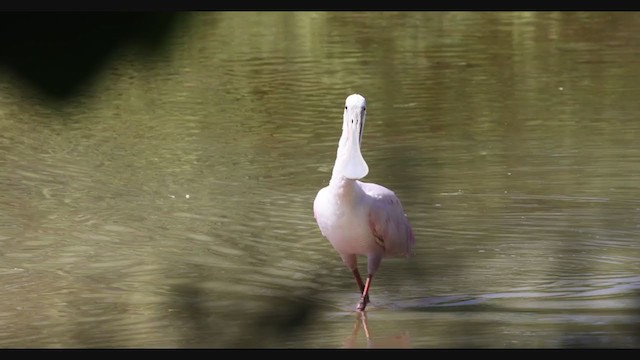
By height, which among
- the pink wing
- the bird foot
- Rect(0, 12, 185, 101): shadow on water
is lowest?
Rect(0, 12, 185, 101): shadow on water

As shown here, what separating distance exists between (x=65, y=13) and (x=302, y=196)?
13.2 m

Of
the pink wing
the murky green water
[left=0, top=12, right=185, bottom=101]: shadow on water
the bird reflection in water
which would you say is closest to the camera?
the bird reflection in water

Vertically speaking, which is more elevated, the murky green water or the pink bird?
the pink bird

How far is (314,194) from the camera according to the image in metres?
10.6

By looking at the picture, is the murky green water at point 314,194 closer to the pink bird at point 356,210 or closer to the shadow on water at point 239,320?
the shadow on water at point 239,320

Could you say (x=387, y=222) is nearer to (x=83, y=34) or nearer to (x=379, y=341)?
(x=379, y=341)

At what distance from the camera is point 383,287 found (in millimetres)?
8078

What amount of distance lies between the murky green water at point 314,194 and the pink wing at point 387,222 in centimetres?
28

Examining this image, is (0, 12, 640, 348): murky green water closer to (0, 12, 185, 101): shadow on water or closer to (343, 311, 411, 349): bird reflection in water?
(343, 311, 411, 349): bird reflection in water

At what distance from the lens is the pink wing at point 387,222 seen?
7625 millimetres

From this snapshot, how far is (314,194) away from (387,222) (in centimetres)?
296

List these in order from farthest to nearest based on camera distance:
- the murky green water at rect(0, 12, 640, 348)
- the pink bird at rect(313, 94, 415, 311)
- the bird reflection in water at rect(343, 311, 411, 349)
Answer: the pink bird at rect(313, 94, 415, 311)
the murky green water at rect(0, 12, 640, 348)
the bird reflection in water at rect(343, 311, 411, 349)

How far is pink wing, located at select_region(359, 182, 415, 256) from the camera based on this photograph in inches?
300

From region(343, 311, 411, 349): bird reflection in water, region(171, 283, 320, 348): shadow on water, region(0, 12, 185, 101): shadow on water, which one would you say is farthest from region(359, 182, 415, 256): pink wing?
region(0, 12, 185, 101): shadow on water
